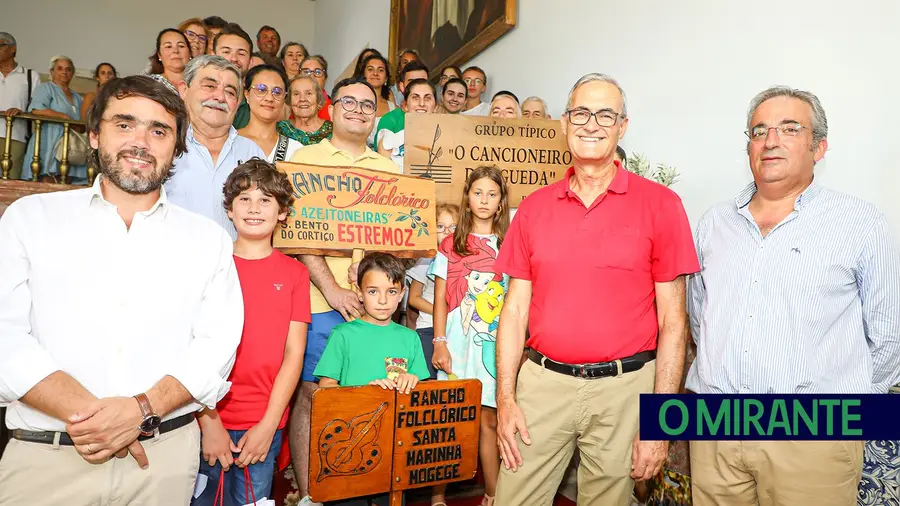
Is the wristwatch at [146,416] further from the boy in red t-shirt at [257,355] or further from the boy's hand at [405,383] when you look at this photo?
the boy's hand at [405,383]

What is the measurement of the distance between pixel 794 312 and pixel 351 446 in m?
1.54

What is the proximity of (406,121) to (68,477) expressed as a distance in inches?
87.1

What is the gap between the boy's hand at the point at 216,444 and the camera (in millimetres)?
2162

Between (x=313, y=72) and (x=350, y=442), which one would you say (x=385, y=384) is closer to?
(x=350, y=442)

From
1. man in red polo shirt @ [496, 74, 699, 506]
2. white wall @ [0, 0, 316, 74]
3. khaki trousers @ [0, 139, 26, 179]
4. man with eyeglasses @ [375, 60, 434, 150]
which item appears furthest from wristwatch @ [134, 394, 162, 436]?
white wall @ [0, 0, 316, 74]

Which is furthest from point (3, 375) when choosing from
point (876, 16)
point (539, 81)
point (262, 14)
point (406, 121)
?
point (262, 14)

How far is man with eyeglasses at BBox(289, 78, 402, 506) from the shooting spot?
263cm

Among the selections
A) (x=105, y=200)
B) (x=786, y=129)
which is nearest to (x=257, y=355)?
(x=105, y=200)

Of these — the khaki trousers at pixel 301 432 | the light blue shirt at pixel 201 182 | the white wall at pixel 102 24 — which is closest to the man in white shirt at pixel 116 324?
the light blue shirt at pixel 201 182

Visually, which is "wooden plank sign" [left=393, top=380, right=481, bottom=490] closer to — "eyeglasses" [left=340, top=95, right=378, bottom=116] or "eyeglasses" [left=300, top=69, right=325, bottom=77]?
"eyeglasses" [left=340, top=95, right=378, bottom=116]

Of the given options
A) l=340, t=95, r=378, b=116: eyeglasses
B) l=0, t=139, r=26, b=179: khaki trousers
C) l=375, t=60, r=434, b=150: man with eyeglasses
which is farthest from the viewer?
l=0, t=139, r=26, b=179: khaki trousers

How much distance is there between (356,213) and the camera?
108 inches

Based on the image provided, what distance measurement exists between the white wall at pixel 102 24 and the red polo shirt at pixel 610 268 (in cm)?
1167

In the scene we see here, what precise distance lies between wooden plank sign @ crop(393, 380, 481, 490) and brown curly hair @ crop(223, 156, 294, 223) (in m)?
0.96
